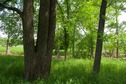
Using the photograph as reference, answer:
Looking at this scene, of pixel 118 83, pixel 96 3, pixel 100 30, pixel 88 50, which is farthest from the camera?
pixel 88 50

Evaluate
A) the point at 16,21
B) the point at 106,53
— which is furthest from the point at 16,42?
the point at 106,53

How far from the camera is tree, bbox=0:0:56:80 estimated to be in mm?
7699

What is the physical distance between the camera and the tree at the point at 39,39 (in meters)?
7.70

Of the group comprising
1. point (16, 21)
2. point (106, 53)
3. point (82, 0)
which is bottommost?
point (106, 53)

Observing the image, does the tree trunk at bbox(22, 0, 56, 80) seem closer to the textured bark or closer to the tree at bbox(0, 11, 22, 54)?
the textured bark

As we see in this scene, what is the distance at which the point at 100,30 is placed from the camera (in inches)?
351

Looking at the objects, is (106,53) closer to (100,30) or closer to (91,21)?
(91,21)

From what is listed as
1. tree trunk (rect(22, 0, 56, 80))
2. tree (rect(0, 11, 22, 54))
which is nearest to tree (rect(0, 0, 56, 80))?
tree trunk (rect(22, 0, 56, 80))

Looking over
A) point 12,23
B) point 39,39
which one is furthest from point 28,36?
point 12,23

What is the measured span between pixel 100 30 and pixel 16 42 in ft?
50.6

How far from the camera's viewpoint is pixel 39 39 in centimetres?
782

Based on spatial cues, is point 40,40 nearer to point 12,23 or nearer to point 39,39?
point 39,39

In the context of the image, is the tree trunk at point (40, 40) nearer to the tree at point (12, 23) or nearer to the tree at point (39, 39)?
the tree at point (39, 39)

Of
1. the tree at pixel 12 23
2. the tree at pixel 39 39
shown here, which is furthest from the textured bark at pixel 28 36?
the tree at pixel 12 23
